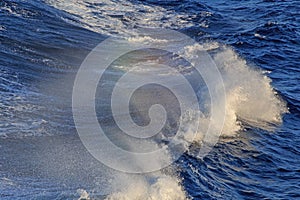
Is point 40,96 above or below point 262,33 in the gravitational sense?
below

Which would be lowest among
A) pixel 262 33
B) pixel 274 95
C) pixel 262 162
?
pixel 262 162

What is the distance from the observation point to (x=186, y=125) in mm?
15891

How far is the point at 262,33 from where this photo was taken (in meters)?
24.2

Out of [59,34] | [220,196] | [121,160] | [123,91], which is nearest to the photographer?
[220,196]

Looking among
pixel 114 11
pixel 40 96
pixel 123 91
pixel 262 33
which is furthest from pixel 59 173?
pixel 114 11

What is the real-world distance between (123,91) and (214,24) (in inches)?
342

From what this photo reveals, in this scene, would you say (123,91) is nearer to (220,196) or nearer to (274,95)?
(274,95)

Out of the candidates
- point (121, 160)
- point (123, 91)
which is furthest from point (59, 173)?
point (123, 91)

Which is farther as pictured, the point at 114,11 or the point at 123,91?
the point at 114,11

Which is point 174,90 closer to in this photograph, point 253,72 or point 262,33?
point 253,72

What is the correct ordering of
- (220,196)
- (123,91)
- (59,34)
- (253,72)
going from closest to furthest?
1. (220,196)
2. (123,91)
3. (253,72)
4. (59,34)

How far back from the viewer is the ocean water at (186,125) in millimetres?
12781

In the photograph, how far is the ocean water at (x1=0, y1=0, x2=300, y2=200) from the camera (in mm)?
12781

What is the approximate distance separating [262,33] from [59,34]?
26.0 ft
